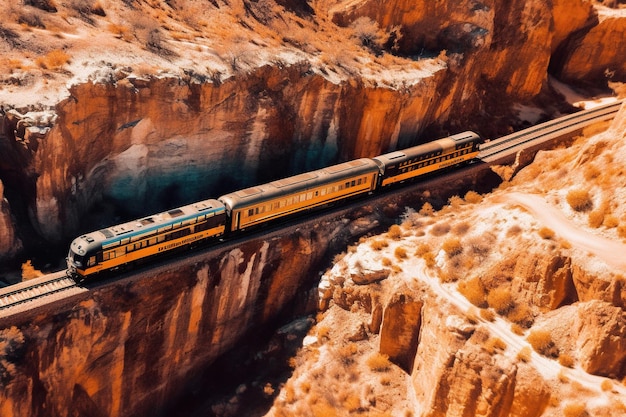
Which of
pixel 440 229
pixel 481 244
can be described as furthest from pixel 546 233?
pixel 440 229

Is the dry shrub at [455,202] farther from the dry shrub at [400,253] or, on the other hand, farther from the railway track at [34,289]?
the railway track at [34,289]

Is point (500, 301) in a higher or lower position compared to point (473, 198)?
lower

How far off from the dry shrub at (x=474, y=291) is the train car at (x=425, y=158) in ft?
33.2

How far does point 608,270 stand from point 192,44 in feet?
93.6

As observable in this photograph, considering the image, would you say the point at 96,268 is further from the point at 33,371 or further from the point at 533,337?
the point at 533,337

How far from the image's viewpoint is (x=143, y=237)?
97.2 feet

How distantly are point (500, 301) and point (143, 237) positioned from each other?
61.3 feet

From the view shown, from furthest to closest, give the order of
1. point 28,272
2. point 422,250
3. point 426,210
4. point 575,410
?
point 426,210 < point 422,250 < point 28,272 < point 575,410

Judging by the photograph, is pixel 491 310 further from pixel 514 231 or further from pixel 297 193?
pixel 297 193

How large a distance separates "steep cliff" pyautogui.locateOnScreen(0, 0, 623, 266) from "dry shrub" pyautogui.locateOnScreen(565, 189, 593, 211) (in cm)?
1564

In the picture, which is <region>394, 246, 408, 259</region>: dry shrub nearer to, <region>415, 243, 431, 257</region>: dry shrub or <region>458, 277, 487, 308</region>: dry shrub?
<region>415, 243, 431, 257</region>: dry shrub

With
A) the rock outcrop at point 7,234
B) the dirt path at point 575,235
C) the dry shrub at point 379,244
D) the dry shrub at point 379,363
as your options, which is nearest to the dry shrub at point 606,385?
the dirt path at point 575,235

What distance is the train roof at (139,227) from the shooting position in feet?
92.4

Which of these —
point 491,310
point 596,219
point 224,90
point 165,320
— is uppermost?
point 224,90
